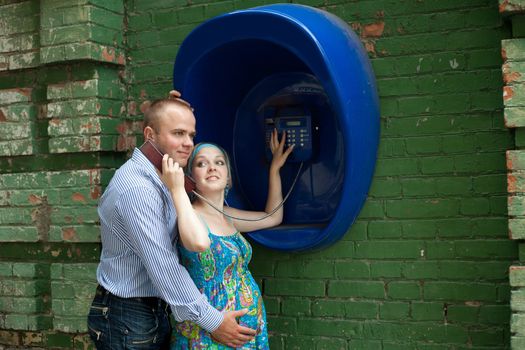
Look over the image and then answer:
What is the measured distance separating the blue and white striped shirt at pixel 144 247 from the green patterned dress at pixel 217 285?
0.12 meters

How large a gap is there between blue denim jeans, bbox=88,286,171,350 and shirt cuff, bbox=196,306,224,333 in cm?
24

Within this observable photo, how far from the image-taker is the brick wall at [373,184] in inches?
137

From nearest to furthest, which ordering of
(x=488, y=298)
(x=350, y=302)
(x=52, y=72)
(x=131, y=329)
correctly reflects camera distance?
(x=131, y=329), (x=488, y=298), (x=350, y=302), (x=52, y=72)

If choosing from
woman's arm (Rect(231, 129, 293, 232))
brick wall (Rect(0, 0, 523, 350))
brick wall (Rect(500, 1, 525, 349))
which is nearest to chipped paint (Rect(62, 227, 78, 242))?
brick wall (Rect(0, 0, 523, 350))

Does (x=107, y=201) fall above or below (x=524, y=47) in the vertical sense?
below

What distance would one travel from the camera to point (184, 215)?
304 cm

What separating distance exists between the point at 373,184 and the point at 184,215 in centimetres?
108

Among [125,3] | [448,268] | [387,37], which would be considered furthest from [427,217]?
[125,3]

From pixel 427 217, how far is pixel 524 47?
893 millimetres

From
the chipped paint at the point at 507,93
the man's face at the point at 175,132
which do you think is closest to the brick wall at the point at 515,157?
the chipped paint at the point at 507,93

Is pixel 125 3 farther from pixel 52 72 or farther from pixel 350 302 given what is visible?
pixel 350 302

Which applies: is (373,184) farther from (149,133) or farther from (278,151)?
(149,133)

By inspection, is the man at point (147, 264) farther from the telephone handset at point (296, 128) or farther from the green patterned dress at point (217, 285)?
the telephone handset at point (296, 128)

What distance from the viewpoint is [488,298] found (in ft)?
11.4
